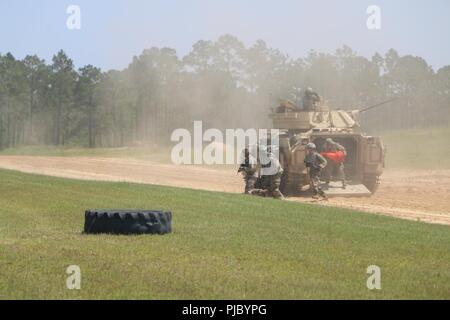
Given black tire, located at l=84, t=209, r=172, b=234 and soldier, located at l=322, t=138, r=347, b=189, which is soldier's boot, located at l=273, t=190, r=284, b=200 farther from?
black tire, located at l=84, t=209, r=172, b=234

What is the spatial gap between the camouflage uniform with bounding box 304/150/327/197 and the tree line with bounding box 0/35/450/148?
38.3 m

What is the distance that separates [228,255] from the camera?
10102 mm

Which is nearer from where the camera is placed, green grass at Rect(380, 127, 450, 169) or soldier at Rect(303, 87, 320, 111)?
soldier at Rect(303, 87, 320, 111)

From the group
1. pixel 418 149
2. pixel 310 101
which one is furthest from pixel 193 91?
pixel 310 101

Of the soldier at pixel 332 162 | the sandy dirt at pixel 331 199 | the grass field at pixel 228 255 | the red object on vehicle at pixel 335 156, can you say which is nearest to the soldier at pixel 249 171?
the sandy dirt at pixel 331 199

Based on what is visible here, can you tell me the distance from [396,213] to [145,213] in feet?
27.2

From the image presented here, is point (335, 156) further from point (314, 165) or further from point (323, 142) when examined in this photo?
point (323, 142)

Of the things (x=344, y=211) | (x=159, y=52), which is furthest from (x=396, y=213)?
(x=159, y=52)

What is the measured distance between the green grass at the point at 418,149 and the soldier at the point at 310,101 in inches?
707

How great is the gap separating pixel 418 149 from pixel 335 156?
103ft

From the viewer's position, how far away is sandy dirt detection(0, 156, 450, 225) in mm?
20219

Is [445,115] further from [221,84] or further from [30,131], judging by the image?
[30,131]

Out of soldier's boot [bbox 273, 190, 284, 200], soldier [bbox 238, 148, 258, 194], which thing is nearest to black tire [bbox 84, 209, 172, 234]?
soldier's boot [bbox 273, 190, 284, 200]

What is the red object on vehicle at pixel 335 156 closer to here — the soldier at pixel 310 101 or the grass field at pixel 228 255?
the soldier at pixel 310 101
